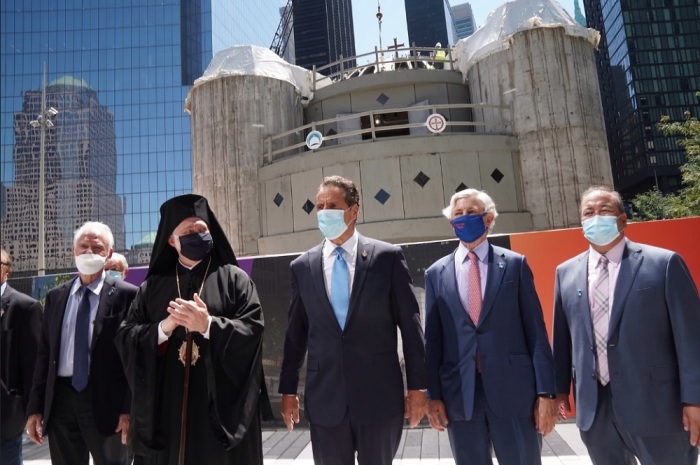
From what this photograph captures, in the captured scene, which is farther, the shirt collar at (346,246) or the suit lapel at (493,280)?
the shirt collar at (346,246)

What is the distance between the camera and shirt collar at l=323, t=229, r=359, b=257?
3184mm

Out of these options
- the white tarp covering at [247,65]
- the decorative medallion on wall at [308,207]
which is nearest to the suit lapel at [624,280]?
the decorative medallion on wall at [308,207]

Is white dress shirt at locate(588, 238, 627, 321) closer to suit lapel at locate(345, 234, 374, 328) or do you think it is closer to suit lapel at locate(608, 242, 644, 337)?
suit lapel at locate(608, 242, 644, 337)

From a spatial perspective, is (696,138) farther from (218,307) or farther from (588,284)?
(218,307)

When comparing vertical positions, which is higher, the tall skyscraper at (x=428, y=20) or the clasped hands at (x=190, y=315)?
the tall skyscraper at (x=428, y=20)

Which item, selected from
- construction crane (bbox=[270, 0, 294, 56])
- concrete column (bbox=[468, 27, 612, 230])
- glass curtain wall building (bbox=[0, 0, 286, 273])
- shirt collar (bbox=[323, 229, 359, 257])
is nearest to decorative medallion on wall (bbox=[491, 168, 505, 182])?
concrete column (bbox=[468, 27, 612, 230])

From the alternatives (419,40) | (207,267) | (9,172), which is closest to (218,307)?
(207,267)

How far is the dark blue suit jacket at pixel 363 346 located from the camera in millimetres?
2824

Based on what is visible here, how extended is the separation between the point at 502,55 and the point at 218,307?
15.5 metres

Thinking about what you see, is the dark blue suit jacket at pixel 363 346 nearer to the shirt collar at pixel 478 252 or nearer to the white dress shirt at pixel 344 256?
the white dress shirt at pixel 344 256

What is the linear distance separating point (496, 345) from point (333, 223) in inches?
51.9

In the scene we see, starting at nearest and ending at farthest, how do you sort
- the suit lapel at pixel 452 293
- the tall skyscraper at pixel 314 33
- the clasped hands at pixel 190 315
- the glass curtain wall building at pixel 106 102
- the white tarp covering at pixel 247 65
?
the clasped hands at pixel 190 315
the suit lapel at pixel 452 293
the white tarp covering at pixel 247 65
the glass curtain wall building at pixel 106 102
the tall skyscraper at pixel 314 33

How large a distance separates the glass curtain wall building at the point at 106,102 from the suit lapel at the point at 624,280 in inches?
2485

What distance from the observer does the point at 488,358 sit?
9.44 ft
